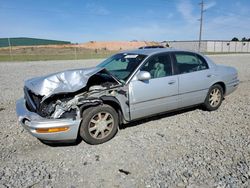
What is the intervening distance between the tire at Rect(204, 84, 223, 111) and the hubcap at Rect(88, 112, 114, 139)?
98.5 inches

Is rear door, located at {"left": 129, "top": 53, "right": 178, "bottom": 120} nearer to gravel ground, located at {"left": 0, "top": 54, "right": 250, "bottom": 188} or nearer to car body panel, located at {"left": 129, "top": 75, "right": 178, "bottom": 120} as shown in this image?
car body panel, located at {"left": 129, "top": 75, "right": 178, "bottom": 120}

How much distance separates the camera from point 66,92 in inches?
133

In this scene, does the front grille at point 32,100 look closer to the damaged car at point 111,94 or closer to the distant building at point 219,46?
the damaged car at point 111,94

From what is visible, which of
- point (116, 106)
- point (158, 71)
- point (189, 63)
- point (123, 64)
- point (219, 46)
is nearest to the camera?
point (116, 106)

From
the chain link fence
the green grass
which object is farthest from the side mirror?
the chain link fence

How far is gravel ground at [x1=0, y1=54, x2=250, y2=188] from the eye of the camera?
2.63 metres

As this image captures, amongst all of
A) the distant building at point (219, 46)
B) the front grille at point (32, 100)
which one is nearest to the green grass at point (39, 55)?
the front grille at point (32, 100)

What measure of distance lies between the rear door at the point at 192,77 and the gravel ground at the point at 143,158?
0.51m

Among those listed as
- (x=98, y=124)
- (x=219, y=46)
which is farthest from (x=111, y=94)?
(x=219, y=46)

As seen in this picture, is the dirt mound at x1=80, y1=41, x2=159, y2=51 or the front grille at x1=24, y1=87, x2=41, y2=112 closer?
the front grille at x1=24, y1=87, x2=41, y2=112

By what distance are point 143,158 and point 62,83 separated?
1775 millimetres

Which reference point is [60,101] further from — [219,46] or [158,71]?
[219,46]

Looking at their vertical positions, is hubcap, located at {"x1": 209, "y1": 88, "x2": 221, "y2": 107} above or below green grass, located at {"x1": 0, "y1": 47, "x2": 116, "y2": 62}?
below

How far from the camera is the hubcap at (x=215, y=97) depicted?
4.97 meters
